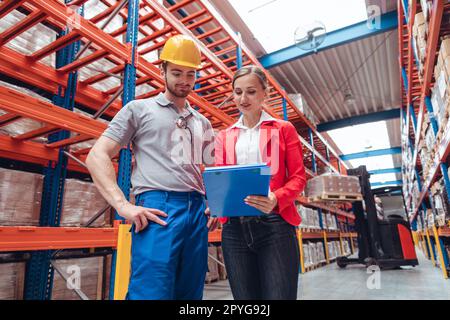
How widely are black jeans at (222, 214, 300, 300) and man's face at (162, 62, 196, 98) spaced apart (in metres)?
0.71

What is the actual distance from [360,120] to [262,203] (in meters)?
14.0

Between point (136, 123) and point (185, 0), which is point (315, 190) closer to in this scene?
point (185, 0)

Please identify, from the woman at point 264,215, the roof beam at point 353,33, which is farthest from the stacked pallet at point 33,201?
the roof beam at point 353,33

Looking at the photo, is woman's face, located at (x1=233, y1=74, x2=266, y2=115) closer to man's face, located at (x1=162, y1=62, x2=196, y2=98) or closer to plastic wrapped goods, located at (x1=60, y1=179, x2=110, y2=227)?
man's face, located at (x1=162, y1=62, x2=196, y2=98)

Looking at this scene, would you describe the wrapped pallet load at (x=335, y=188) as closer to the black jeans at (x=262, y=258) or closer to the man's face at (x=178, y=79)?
the black jeans at (x=262, y=258)

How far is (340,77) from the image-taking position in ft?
35.8

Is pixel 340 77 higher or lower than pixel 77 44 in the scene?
higher

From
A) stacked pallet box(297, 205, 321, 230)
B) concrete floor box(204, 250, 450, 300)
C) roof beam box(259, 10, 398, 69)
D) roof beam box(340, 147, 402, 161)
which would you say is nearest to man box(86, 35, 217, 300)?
concrete floor box(204, 250, 450, 300)

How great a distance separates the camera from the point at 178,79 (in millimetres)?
1495

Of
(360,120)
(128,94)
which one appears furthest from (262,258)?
(360,120)

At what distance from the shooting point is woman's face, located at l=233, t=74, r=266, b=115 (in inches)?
60.1

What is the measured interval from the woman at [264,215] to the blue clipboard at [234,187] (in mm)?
48

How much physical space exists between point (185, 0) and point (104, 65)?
82.5 inches
